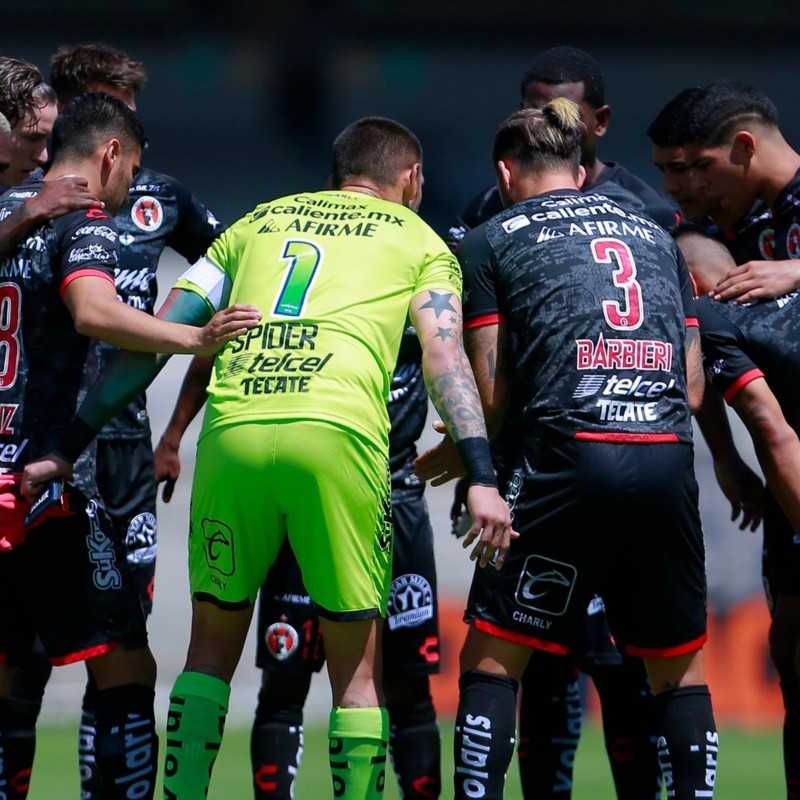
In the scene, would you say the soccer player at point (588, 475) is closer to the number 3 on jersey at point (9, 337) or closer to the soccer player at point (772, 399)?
the soccer player at point (772, 399)

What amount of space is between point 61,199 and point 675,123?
7.01 feet

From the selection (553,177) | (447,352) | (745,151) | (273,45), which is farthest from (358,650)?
(273,45)

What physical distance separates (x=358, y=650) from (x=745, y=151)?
2.20 m

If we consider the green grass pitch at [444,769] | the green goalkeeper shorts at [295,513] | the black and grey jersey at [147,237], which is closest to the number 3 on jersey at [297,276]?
the green goalkeeper shorts at [295,513]

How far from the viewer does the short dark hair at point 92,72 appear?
5523 millimetres

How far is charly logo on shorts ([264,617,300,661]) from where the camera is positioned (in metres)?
5.10

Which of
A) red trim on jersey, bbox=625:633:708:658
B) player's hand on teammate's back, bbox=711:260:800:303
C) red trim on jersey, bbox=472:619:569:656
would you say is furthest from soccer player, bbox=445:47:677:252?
red trim on jersey, bbox=472:619:569:656

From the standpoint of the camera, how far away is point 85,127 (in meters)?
4.60

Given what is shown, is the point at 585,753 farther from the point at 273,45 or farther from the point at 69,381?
the point at 273,45

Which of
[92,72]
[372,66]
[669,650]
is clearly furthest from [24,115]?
[372,66]

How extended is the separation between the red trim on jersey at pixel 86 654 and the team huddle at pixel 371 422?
0.02 metres

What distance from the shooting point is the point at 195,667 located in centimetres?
419

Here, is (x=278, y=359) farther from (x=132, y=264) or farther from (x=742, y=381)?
(x=742, y=381)

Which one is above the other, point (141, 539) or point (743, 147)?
point (743, 147)
